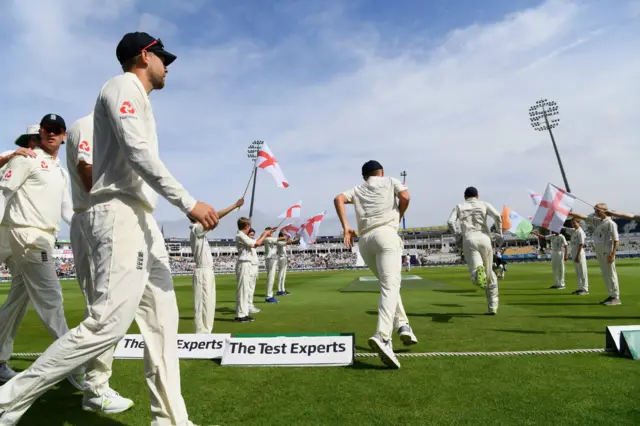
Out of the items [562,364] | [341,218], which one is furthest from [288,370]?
[562,364]

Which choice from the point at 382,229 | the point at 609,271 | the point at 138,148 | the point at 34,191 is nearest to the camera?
the point at 138,148

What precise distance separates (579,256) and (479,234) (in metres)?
6.83

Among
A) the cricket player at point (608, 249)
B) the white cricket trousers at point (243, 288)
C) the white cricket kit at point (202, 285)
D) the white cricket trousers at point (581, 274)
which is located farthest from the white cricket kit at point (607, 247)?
the white cricket kit at point (202, 285)

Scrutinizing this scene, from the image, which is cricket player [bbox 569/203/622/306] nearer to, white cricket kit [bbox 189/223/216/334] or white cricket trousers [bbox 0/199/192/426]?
white cricket kit [bbox 189/223/216/334]

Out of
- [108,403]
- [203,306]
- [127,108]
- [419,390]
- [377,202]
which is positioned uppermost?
[127,108]

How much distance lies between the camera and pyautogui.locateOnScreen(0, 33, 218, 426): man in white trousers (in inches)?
98.8

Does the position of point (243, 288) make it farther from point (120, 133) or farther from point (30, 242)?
point (120, 133)

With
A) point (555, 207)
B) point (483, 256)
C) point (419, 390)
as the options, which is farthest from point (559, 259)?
point (419, 390)

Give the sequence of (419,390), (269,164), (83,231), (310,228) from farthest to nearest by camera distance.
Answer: (310,228) → (269,164) → (419,390) → (83,231)

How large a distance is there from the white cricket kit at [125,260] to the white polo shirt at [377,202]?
3.03 m

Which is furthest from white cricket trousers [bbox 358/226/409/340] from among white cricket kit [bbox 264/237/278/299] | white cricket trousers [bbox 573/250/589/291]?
white cricket trousers [bbox 573/250/589/291]

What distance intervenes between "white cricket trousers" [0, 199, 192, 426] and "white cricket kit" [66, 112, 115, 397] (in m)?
0.15

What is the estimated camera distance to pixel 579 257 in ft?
44.2

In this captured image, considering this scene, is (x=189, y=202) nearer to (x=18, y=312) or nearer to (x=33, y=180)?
(x=33, y=180)
